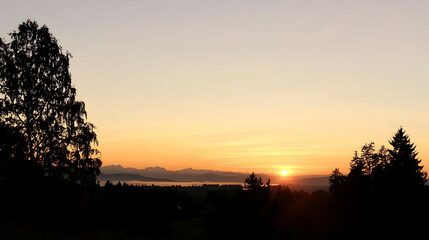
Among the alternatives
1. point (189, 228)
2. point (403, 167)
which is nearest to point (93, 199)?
point (189, 228)

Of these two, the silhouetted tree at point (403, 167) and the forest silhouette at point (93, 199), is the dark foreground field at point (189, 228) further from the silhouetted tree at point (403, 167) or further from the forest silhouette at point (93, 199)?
the silhouetted tree at point (403, 167)

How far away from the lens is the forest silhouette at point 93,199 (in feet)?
47.8

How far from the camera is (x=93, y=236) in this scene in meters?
13.8

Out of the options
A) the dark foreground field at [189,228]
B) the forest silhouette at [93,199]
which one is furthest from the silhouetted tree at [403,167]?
the dark foreground field at [189,228]

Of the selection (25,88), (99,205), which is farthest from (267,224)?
(25,88)

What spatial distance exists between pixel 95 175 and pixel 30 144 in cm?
479

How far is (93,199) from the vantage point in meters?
21.2

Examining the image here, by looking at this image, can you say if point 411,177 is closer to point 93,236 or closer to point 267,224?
point 267,224

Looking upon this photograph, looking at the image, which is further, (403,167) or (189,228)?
(403,167)

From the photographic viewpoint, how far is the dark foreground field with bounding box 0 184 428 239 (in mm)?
14234

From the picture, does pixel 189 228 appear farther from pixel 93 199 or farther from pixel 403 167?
pixel 403 167

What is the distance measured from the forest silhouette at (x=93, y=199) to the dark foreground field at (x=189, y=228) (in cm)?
4

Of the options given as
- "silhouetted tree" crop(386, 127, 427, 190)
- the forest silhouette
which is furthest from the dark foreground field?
"silhouetted tree" crop(386, 127, 427, 190)

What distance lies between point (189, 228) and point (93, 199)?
4990 mm
